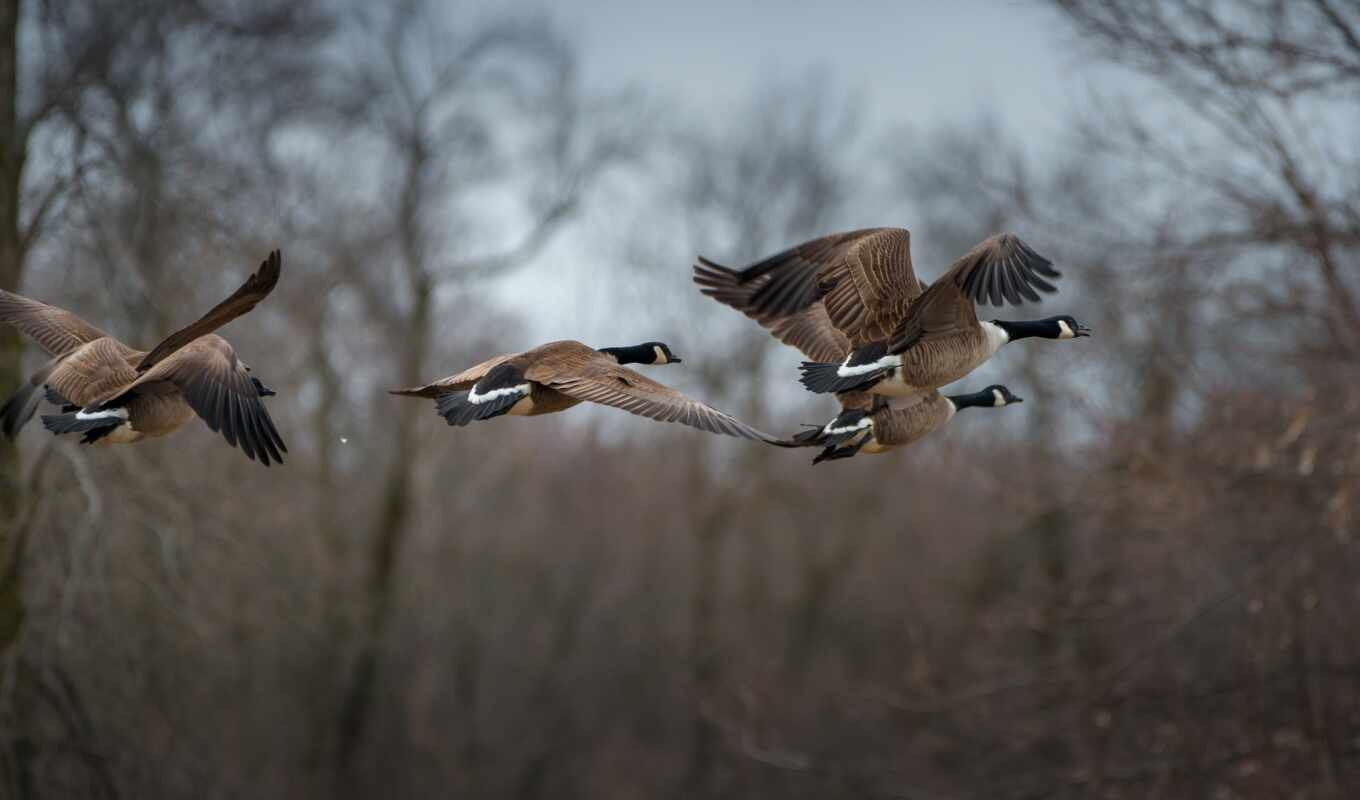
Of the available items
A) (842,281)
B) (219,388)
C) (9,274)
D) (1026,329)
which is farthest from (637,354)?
(9,274)

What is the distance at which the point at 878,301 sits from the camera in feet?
21.6

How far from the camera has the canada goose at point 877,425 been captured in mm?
5488

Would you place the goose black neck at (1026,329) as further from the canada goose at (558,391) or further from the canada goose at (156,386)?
the canada goose at (156,386)

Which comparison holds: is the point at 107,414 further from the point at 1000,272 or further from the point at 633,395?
the point at 1000,272

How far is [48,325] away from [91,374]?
57 centimetres

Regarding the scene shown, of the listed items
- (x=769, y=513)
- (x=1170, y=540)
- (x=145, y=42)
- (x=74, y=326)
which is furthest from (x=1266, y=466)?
(x=769, y=513)

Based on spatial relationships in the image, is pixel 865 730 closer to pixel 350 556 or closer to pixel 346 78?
pixel 350 556

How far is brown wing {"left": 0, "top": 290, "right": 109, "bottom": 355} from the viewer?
6.16 m

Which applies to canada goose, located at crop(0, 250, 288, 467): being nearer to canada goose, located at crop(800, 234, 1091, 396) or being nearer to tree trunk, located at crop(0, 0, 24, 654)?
canada goose, located at crop(800, 234, 1091, 396)

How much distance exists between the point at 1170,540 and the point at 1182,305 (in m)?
1.98

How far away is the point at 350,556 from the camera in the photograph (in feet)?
74.0

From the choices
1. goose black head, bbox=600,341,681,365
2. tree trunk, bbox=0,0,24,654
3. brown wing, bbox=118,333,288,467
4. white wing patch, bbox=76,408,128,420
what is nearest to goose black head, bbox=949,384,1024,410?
goose black head, bbox=600,341,681,365

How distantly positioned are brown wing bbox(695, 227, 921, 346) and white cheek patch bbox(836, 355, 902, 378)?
675mm

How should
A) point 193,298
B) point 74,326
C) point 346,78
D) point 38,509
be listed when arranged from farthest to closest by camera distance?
point 346,78, point 193,298, point 38,509, point 74,326
